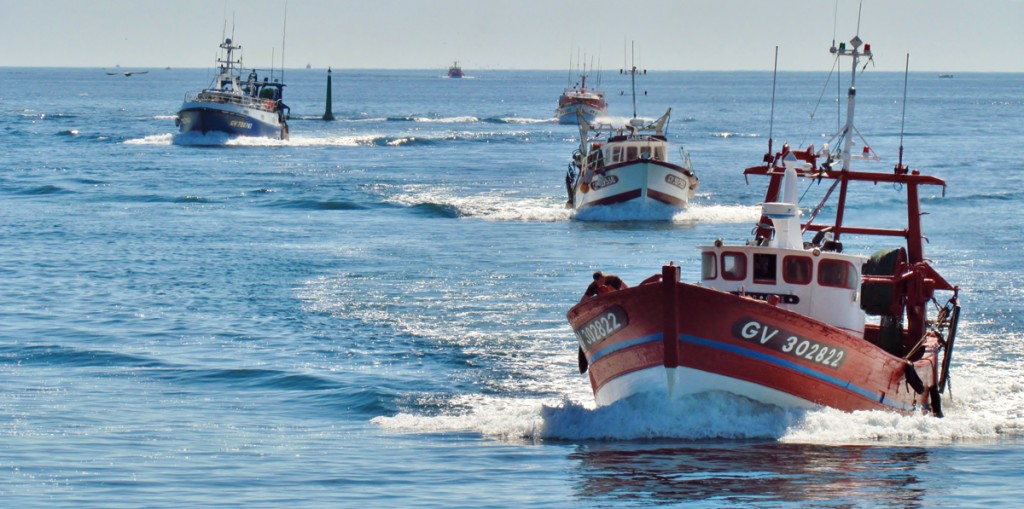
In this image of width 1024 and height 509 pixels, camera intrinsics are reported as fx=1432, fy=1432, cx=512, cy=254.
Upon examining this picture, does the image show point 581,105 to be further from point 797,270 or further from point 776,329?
point 776,329

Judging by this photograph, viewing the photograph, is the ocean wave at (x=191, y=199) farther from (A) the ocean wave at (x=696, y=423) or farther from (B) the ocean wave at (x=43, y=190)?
(A) the ocean wave at (x=696, y=423)

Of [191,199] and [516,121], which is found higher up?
[516,121]

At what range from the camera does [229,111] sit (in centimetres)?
9838

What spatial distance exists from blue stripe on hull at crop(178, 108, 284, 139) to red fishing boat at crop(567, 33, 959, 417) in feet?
254

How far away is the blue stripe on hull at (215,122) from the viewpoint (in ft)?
322

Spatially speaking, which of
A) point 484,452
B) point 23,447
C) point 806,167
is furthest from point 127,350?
point 806,167

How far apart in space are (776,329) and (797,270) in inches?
92.4

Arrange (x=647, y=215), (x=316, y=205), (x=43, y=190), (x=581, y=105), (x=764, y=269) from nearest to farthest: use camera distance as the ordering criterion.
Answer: (x=764, y=269) → (x=647, y=215) → (x=316, y=205) → (x=43, y=190) → (x=581, y=105)

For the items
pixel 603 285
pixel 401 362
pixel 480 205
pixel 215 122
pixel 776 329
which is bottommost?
pixel 401 362

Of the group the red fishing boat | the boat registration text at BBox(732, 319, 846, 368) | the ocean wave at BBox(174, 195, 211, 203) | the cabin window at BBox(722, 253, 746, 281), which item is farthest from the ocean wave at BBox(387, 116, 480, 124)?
the boat registration text at BBox(732, 319, 846, 368)

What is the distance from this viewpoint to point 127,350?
2886 centimetres

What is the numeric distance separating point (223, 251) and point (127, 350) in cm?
1651

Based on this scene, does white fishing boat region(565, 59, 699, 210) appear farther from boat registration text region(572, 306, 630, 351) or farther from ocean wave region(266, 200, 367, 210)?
boat registration text region(572, 306, 630, 351)

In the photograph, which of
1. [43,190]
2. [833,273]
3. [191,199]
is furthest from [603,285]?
[43,190]
